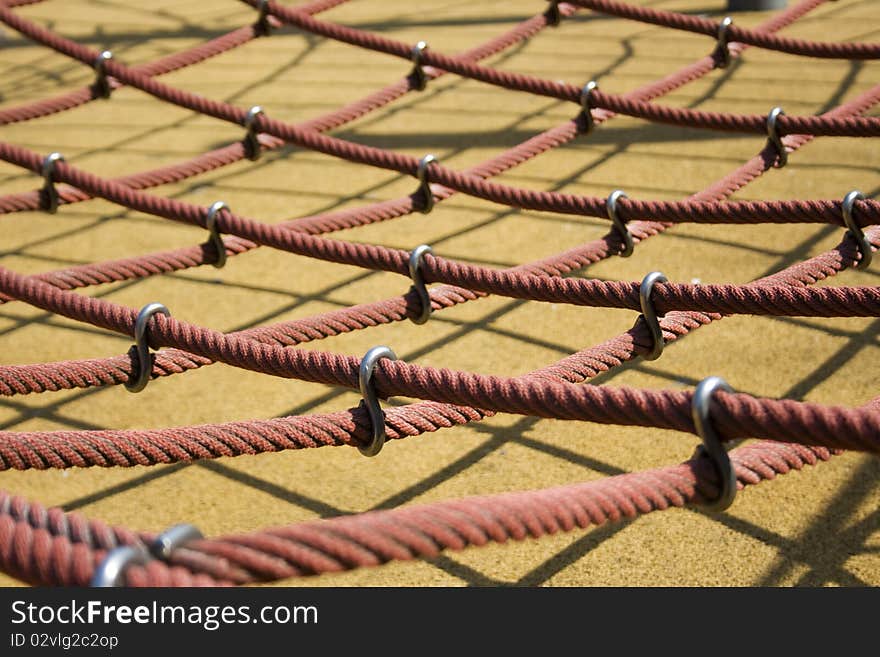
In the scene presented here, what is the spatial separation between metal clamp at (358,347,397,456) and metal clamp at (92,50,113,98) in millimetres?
2101

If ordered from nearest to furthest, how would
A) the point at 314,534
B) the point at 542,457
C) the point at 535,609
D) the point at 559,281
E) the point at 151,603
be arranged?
the point at 314,534 < the point at 151,603 < the point at 535,609 < the point at 559,281 < the point at 542,457

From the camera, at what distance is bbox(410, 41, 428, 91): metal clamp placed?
10.0 ft

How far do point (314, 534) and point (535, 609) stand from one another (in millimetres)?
521

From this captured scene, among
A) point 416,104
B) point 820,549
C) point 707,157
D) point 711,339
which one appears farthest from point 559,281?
point 416,104

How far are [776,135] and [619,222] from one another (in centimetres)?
62

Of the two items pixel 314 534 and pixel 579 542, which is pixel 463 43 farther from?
pixel 314 534

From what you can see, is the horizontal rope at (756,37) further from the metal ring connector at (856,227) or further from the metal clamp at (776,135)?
the metal ring connector at (856,227)

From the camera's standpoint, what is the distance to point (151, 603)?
1066 millimetres

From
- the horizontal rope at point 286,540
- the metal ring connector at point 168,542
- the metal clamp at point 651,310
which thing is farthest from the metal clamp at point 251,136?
the metal ring connector at point 168,542

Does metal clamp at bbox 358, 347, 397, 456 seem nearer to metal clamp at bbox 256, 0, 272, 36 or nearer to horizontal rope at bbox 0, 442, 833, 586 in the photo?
horizontal rope at bbox 0, 442, 833, 586

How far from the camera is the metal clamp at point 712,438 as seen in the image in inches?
43.6

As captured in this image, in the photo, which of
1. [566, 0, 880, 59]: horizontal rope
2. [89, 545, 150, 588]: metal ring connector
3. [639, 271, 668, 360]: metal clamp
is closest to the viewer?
[89, 545, 150, 588]: metal ring connector

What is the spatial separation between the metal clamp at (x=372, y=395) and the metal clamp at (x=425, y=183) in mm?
1124

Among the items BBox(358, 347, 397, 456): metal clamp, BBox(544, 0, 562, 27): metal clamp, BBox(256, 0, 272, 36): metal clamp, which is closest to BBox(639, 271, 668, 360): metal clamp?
BBox(358, 347, 397, 456): metal clamp
